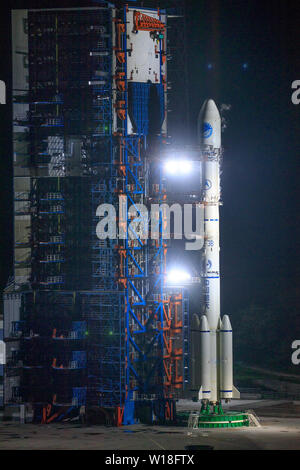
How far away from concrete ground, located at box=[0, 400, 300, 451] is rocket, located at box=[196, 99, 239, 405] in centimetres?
308

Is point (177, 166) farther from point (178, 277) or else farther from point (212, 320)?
point (212, 320)

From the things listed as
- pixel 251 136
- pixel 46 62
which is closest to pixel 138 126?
pixel 46 62

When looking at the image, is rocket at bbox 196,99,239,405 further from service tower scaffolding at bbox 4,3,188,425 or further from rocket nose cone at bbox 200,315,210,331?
service tower scaffolding at bbox 4,3,188,425

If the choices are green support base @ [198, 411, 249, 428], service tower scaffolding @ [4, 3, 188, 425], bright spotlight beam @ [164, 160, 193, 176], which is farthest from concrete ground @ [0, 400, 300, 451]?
bright spotlight beam @ [164, 160, 193, 176]

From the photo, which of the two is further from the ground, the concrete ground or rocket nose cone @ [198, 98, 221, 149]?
rocket nose cone @ [198, 98, 221, 149]

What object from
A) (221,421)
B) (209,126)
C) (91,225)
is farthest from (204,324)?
(91,225)

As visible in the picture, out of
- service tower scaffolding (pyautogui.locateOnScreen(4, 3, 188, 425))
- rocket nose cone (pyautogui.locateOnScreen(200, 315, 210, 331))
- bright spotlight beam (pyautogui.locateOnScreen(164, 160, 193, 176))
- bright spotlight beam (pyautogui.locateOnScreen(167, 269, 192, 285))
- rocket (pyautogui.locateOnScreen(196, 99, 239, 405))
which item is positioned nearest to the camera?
rocket nose cone (pyautogui.locateOnScreen(200, 315, 210, 331))

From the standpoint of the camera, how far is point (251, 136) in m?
111

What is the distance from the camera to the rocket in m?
64.3

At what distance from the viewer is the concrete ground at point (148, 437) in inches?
2229

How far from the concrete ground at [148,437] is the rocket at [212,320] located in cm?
308

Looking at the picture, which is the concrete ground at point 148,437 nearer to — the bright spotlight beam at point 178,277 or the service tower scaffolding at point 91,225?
the service tower scaffolding at point 91,225

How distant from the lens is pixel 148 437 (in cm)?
6062

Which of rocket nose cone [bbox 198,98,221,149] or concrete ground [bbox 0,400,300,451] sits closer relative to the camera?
concrete ground [bbox 0,400,300,451]
